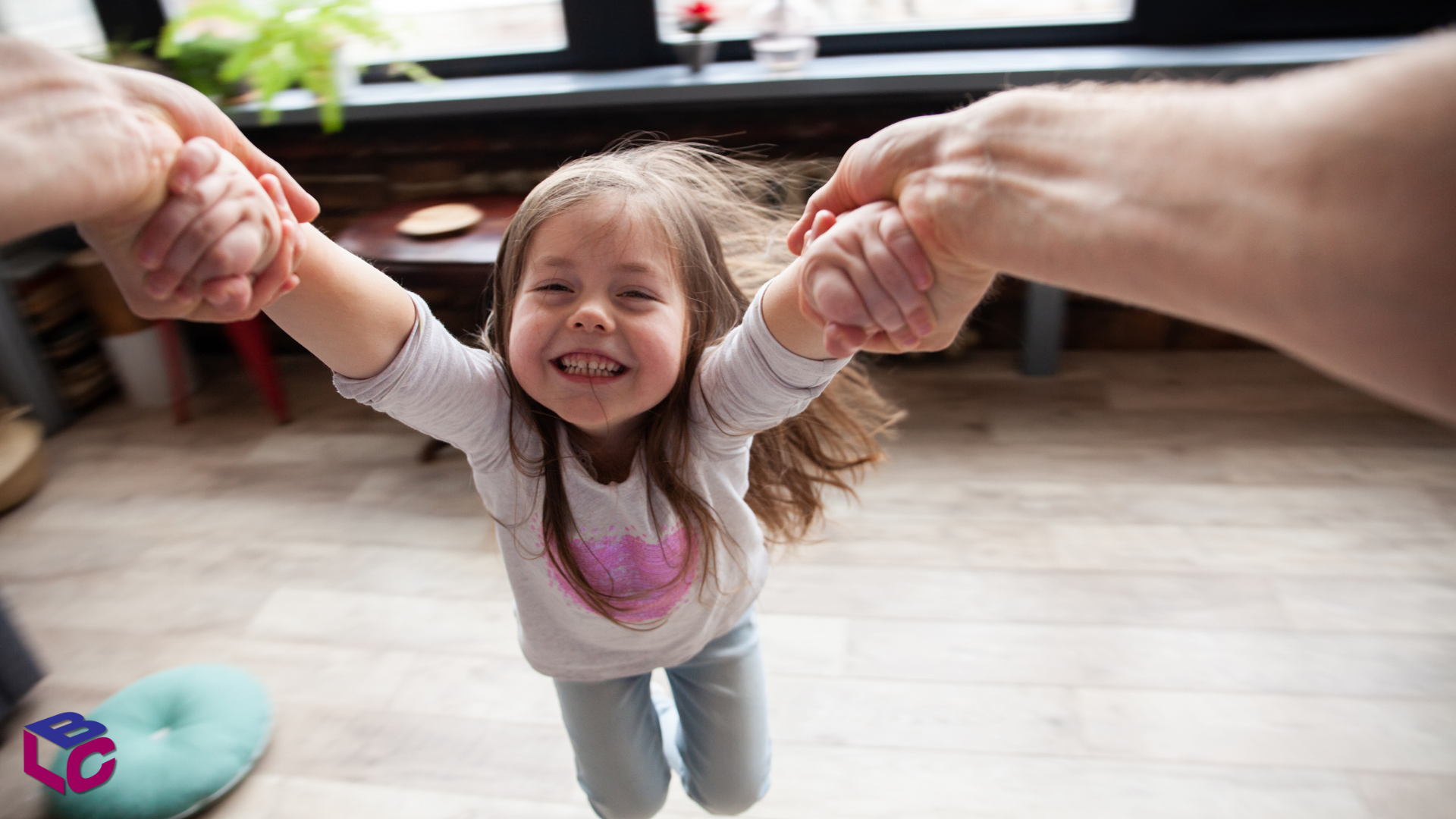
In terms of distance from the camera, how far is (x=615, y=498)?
1.02 metres

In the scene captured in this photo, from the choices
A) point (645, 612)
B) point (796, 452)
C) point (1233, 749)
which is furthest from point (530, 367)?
point (1233, 749)

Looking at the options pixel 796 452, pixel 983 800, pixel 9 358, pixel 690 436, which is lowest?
pixel 983 800

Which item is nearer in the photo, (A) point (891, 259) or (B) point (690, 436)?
(A) point (891, 259)

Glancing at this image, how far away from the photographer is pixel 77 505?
94.1 inches

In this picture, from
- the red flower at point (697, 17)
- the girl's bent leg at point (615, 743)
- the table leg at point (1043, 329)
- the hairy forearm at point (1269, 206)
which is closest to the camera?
the hairy forearm at point (1269, 206)

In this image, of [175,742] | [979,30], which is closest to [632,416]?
Answer: [175,742]

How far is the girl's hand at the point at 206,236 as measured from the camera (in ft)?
2.12

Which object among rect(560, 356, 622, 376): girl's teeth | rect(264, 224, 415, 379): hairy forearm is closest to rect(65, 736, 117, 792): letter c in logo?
rect(264, 224, 415, 379): hairy forearm

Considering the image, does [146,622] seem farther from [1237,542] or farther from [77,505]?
[1237,542]

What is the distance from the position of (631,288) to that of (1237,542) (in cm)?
165

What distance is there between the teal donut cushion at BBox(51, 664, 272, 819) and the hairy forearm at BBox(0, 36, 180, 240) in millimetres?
1273

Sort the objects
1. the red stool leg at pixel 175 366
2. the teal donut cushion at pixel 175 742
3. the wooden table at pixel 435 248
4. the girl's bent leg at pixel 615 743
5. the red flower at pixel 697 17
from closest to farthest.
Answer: the girl's bent leg at pixel 615 743 → the teal donut cushion at pixel 175 742 → the wooden table at pixel 435 248 → the red flower at pixel 697 17 → the red stool leg at pixel 175 366

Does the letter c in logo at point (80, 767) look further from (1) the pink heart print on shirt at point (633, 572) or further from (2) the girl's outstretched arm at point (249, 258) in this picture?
(2) the girl's outstretched arm at point (249, 258)

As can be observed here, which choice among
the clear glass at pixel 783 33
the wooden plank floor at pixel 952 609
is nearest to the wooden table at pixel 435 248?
the wooden plank floor at pixel 952 609
